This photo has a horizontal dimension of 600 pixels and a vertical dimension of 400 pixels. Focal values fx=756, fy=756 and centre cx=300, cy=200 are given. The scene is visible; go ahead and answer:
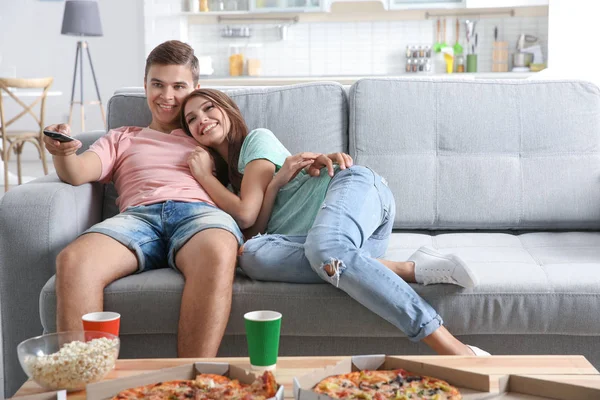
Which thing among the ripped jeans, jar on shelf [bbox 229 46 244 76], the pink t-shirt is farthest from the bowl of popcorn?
jar on shelf [bbox 229 46 244 76]

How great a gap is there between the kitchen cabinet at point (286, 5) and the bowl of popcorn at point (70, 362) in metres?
4.96

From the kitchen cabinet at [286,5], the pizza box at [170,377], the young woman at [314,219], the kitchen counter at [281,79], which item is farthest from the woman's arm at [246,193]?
the kitchen cabinet at [286,5]

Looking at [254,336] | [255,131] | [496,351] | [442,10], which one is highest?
[442,10]

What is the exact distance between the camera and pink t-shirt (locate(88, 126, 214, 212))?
211cm

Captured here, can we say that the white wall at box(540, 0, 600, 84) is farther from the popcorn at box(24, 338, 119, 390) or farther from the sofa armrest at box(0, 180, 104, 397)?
the popcorn at box(24, 338, 119, 390)

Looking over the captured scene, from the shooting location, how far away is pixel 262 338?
1.22 m

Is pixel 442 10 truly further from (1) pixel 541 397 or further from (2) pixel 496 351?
(1) pixel 541 397

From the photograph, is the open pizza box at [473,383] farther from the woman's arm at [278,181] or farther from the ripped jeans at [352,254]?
the woman's arm at [278,181]

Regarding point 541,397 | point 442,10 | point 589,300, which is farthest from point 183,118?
point 442,10

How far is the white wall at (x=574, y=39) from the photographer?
5.54 metres

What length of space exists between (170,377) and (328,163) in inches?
39.4

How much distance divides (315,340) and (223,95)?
2.61 feet

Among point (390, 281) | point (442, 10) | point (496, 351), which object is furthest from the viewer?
point (442, 10)

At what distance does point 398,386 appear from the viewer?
112 centimetres
